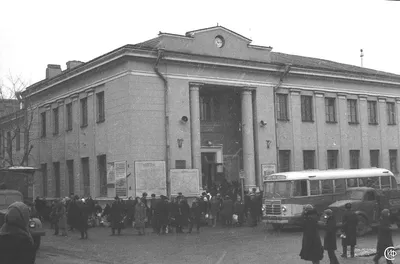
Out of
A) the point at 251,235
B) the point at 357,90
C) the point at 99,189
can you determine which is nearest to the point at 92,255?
the point at 251,235

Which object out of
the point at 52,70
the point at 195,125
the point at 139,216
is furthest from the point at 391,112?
the point at 139,216

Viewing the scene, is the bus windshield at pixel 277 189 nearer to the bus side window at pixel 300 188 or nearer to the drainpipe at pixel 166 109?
the bus side window at pixel 300 188

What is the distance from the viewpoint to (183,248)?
19.1 metres

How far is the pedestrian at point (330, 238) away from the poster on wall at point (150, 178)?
50.1 ft

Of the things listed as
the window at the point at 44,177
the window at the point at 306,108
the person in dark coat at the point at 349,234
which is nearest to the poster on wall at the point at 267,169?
the window at the point at 306,108

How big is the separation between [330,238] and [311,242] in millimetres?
1647

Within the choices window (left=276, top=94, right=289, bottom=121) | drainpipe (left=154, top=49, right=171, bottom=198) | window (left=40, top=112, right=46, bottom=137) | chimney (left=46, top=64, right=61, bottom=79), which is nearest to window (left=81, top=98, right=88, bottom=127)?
drainpipe (left=154, top=49, right=171, bottom=198)

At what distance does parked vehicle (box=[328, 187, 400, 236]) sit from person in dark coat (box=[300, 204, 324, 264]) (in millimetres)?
9363

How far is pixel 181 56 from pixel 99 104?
5.41m

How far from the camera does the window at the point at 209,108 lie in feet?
112

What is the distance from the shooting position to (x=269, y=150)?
1345 inches

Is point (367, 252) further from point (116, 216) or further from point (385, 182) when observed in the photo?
point (116, 216)

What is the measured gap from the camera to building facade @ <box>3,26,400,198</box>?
2991cm

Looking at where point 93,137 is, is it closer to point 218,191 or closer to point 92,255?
point 218,191
